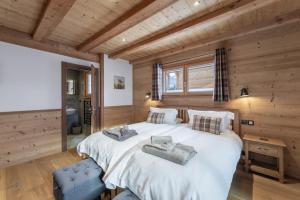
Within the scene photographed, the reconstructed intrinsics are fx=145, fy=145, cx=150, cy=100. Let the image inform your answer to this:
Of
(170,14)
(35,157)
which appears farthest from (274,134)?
(35,157)

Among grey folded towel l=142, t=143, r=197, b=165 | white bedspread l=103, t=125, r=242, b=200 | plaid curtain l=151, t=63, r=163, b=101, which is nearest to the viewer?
white bedspread l=103, t=125, r=242, b=200

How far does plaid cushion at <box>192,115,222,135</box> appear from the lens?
8.31 ft

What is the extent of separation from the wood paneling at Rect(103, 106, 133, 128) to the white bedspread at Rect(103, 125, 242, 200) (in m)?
2.55

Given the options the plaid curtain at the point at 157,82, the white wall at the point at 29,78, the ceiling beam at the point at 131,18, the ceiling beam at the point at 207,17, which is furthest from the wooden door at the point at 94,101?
the plaid curtain at the point at 157,82

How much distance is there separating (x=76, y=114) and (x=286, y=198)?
557 centimetres

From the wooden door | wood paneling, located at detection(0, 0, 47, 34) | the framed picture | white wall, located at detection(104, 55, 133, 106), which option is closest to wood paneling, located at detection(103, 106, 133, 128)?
white wall, located at detection(104, 55, 133, 106)

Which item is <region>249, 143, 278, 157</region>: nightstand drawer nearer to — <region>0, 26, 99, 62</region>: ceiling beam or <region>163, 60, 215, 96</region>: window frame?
<region>163, 60, 215, 96</region>: window frame

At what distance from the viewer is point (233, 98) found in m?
2.94

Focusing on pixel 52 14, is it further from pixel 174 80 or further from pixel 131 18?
pixel 174 80

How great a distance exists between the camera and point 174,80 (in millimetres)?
3969

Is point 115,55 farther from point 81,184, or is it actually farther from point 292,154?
point 292,154

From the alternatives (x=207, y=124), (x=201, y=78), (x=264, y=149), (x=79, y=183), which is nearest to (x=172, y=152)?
(x=79, y=183)

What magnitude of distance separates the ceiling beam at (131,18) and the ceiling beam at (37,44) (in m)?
0.75

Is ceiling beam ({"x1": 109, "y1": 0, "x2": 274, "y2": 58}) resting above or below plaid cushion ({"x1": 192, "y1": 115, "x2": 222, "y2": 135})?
above
